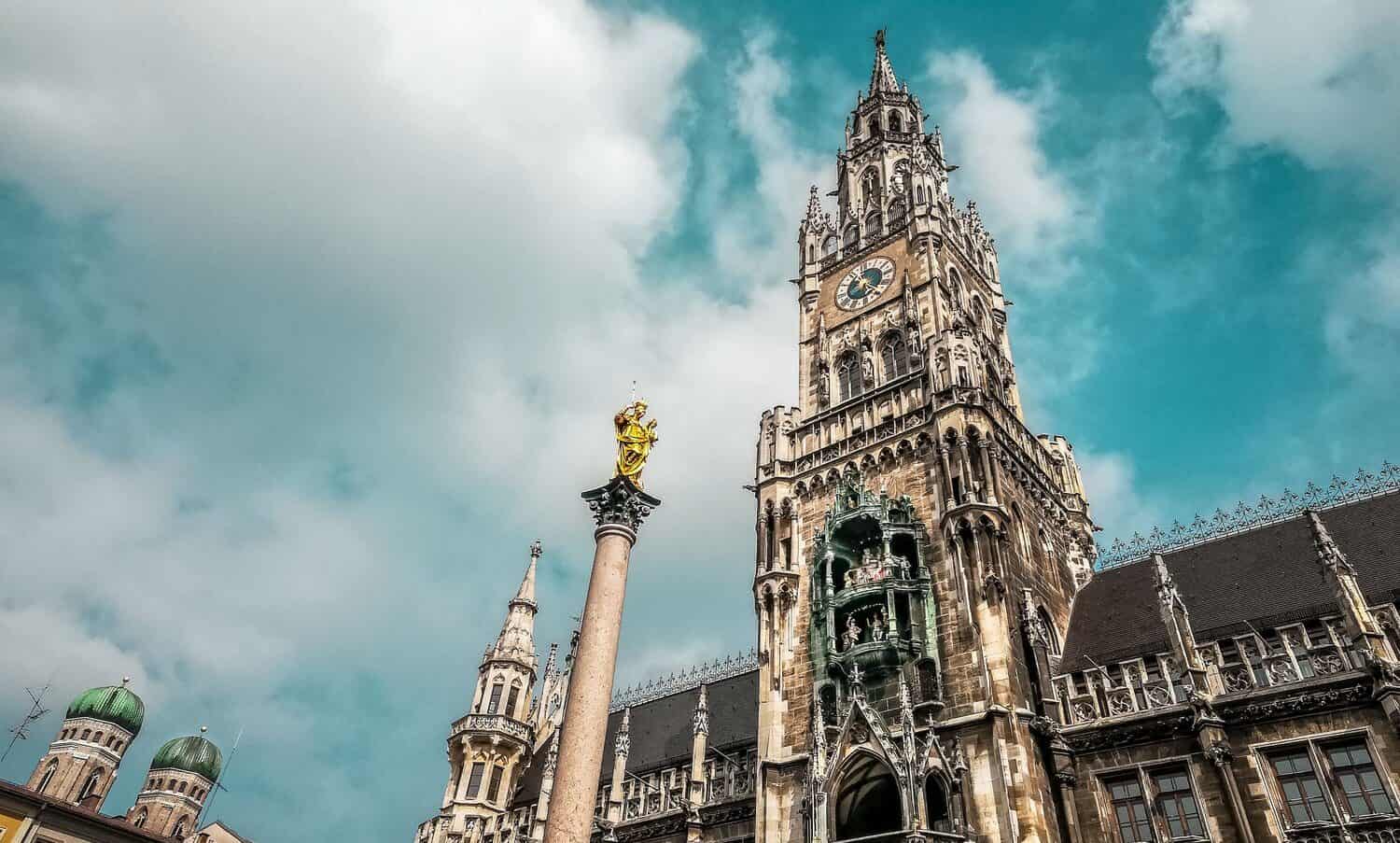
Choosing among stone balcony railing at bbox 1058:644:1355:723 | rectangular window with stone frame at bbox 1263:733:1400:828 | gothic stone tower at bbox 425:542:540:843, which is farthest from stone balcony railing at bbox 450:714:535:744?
rectangular window with stone frame at bbox 1263:733:1400:828

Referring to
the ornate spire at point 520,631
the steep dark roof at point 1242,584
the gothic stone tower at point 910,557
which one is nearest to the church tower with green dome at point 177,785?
the ornate spire at point 520,631

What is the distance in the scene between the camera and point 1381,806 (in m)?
20.0

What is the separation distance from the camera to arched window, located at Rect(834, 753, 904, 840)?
84.7ft

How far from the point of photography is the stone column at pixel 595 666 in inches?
680

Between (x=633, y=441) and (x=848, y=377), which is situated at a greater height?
(x=848, y=377)

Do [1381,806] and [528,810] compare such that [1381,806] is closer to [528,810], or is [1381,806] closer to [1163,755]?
[1163,755]

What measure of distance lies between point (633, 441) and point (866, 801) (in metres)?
13.0

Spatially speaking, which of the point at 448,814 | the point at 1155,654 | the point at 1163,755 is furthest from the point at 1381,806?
the point at 448,814

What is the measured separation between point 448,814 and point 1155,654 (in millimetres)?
28792

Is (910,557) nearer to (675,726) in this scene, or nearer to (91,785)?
(675,726)

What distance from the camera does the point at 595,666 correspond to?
18938 mm

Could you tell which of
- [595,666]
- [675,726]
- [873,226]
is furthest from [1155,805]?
[873,226]

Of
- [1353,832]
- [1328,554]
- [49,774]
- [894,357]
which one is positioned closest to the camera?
[1353,832]

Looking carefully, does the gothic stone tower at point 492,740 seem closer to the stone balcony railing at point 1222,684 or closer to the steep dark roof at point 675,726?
the steep dark roof at point 675,726
